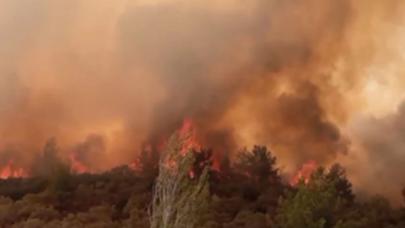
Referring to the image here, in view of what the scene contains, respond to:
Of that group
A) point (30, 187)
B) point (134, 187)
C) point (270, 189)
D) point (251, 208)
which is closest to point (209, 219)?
point (251, 208)

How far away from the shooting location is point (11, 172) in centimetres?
9775

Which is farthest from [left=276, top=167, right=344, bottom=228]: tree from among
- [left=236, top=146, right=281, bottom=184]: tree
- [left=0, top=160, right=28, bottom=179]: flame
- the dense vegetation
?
[left=0, top=160, right=28, bottom=179]: flame

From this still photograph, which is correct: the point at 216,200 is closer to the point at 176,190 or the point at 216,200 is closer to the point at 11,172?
the point at 11,172

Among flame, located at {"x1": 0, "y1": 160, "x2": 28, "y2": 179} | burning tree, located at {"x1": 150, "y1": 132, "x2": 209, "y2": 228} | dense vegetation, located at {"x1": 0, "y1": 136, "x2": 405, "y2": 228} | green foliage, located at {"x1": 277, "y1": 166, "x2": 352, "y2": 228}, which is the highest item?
flame, located at {"x1": 0, "y1": 160, "x2": 28, "y2": 179}

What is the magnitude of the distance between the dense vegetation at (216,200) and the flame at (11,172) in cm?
643

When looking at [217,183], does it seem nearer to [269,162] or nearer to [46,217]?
[269,162]

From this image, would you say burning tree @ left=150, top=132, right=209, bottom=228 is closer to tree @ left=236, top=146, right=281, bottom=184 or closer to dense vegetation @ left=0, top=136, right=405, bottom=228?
dense vegetation @ left=0, top=136, right=405, bottom=228

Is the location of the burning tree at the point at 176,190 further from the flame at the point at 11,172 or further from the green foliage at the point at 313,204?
the flame at the point at 11,172

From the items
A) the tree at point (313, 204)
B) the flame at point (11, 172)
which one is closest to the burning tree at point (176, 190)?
the tree at point (313, 204)

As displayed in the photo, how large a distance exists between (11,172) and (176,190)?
262ft

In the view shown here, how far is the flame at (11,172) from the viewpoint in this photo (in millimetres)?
95250

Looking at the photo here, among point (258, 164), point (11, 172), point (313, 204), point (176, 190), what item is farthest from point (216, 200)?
point (176, 190)

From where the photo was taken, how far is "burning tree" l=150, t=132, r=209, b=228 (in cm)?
2198

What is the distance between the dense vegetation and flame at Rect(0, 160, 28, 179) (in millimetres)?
6425
